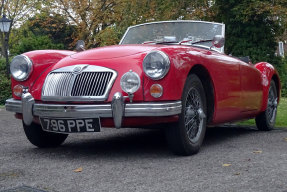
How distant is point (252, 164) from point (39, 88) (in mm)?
2069

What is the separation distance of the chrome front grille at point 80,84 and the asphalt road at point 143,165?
1.87 feet

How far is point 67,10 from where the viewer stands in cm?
2730

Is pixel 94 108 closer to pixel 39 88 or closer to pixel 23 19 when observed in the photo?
pixel 39 88

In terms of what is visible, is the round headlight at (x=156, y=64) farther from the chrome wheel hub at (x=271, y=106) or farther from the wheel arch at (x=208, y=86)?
the chrome wheel hub at (x=271, y=106)

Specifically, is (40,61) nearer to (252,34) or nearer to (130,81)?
(130,81)

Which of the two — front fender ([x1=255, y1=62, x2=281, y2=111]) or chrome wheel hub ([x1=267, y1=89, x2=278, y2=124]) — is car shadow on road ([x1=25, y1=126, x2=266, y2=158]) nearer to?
chrome wheel hub ([x1=267, y1=89, x2=278, y2=124])

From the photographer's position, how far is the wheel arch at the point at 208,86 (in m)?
4.96

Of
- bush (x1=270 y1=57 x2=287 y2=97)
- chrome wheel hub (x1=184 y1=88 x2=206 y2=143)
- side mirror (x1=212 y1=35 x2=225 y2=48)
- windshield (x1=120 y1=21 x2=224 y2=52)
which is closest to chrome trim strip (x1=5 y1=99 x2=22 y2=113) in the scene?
chrome wheel hub (x1=184 y1=88 x2=206 y2=143)

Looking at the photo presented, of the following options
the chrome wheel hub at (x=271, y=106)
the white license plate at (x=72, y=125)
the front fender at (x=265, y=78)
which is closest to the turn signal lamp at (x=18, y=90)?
the white license plate at (x=72, y=125)

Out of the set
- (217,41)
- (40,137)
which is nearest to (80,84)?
(40,137)

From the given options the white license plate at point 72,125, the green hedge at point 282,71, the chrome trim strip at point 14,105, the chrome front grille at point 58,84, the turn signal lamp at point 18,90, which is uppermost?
the chrome front grille at point 58,84

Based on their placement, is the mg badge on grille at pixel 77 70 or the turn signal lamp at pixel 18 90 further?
the turn signal lamp at pixel 18 90

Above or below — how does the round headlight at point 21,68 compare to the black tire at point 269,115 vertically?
above

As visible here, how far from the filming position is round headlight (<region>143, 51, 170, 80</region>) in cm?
431
